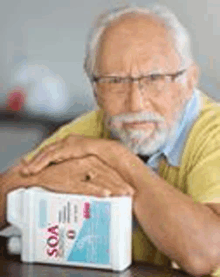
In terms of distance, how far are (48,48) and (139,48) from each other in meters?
1.22

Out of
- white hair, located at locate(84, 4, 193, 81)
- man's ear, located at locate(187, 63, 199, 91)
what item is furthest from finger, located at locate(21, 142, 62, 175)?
man's ear, located at locate(187, 63, 199, 91)

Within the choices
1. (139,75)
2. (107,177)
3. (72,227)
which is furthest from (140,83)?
(72,227)

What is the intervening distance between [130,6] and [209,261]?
603 millimetres

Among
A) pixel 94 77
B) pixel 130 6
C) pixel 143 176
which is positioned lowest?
pixel 143 176

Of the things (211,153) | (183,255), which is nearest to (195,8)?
(211,153)

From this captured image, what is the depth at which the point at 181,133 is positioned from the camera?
1.43 meters

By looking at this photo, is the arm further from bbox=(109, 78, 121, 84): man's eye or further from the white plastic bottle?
bbox=(109, 78, 121, 84): man's eye

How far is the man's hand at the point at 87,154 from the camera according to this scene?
124 cm

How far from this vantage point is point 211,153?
129cm

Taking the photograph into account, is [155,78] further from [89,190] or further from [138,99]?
[89,190]

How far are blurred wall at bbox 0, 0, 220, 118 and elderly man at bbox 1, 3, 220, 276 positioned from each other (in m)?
0.97

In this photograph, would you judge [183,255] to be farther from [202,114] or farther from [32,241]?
[202,114]

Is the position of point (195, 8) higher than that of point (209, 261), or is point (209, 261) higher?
point (195, 8)

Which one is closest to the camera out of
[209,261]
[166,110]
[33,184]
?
[209,261]
